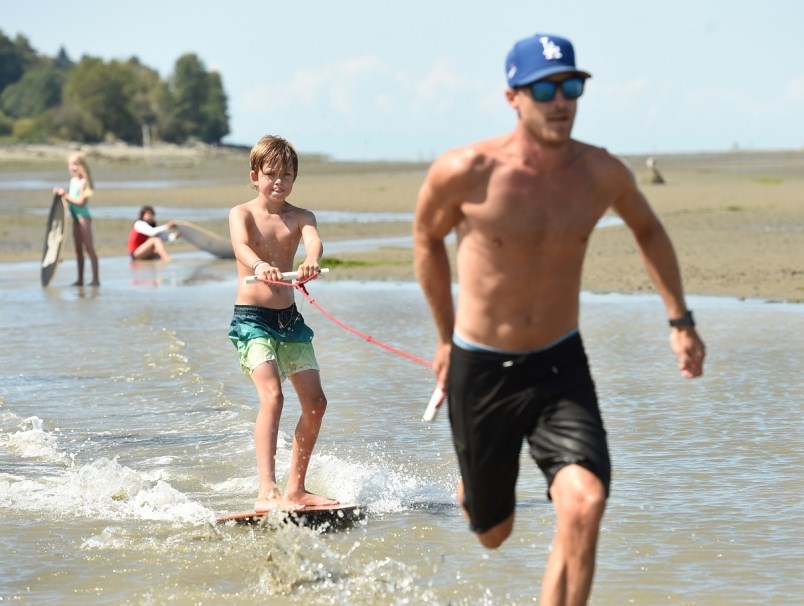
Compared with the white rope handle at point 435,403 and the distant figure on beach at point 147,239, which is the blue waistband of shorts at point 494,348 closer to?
the white rope handle at point 435,403

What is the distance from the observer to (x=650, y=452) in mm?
7684

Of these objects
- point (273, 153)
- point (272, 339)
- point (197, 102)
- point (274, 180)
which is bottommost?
point (272, 339)

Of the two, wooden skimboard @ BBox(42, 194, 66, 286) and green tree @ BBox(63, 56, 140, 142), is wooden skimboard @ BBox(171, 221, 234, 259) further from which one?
green tree @ BBox(63, 56, 140, 142)

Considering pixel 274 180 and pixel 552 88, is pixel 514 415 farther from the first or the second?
pixel 274 180

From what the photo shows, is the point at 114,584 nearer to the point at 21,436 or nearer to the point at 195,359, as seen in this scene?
the point at 21,436

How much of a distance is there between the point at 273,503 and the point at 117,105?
131m

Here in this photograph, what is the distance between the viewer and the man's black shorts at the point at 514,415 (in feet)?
14.2

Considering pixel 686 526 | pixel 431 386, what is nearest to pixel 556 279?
pixel 686 526

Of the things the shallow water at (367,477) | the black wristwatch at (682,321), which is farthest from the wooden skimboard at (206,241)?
the black wristwatch at (682,321)

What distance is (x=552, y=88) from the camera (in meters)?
4.16

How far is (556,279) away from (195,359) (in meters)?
7.42

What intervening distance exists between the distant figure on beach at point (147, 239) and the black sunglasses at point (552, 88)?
16103 millimetres

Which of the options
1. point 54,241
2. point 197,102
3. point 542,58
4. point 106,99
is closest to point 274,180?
point 542,58

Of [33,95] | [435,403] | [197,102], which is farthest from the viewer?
[33,95]
